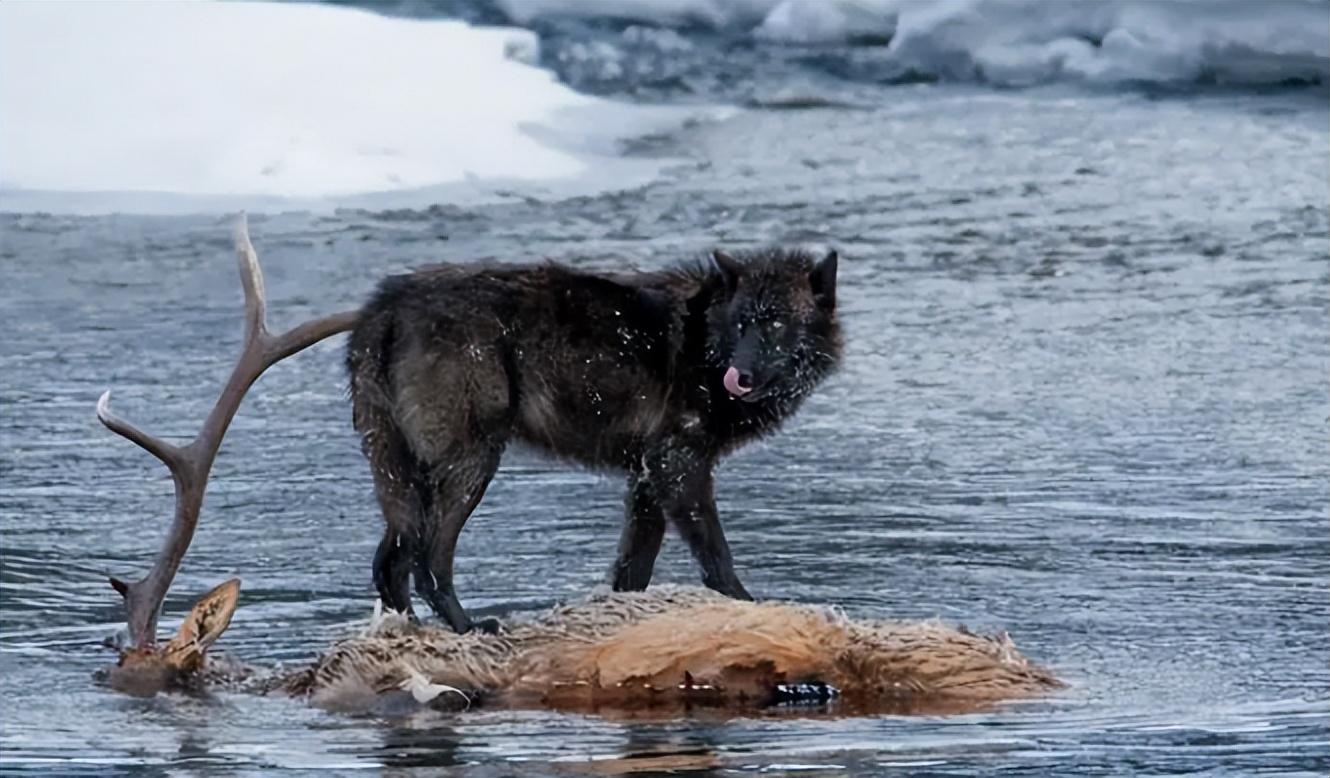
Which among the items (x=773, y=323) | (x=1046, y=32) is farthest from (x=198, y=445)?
(x=1046, y=32)

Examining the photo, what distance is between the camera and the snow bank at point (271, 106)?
13.7 metres

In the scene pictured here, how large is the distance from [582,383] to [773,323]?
59 centimetres

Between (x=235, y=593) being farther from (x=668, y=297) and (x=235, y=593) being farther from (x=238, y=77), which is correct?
(x=238, y=77)

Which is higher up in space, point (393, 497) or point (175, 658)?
point (393, 497)

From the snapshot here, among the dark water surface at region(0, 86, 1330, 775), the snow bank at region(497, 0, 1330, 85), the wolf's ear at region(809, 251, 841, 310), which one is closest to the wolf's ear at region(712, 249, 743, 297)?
the wolf's ear at region(809, 251, 841, 310)

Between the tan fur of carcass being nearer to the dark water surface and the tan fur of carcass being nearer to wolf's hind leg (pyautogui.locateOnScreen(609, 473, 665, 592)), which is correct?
the dark water surface

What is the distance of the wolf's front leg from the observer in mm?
7910

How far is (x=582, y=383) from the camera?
783 centimetres

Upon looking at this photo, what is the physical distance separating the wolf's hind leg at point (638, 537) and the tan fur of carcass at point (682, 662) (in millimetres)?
563

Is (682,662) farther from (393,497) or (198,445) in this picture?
(198,445)

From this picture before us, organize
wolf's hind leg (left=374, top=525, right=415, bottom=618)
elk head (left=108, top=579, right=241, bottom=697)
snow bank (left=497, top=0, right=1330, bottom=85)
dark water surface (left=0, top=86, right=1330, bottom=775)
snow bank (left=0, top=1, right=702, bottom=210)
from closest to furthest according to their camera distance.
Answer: dark water surface (left=0, top=86, right=1330, bottom=775), elk head (left=108, top=579, right=241, bottom=697), wolf's hind leg (left=374, top=525, right=415, bottom=618), snow bank (left=0, top=1, right=702, bottom=210), snow bank (left=497, top=0, right=1330, bottom=85)

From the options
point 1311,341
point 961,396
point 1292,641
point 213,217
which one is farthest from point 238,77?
point 1292,641

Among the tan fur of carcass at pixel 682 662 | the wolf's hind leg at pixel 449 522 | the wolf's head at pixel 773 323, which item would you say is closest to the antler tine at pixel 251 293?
the wolf's hind leg at pixel 449 522

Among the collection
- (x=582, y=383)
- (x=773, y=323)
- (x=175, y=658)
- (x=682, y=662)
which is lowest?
(x=175, y=658)
